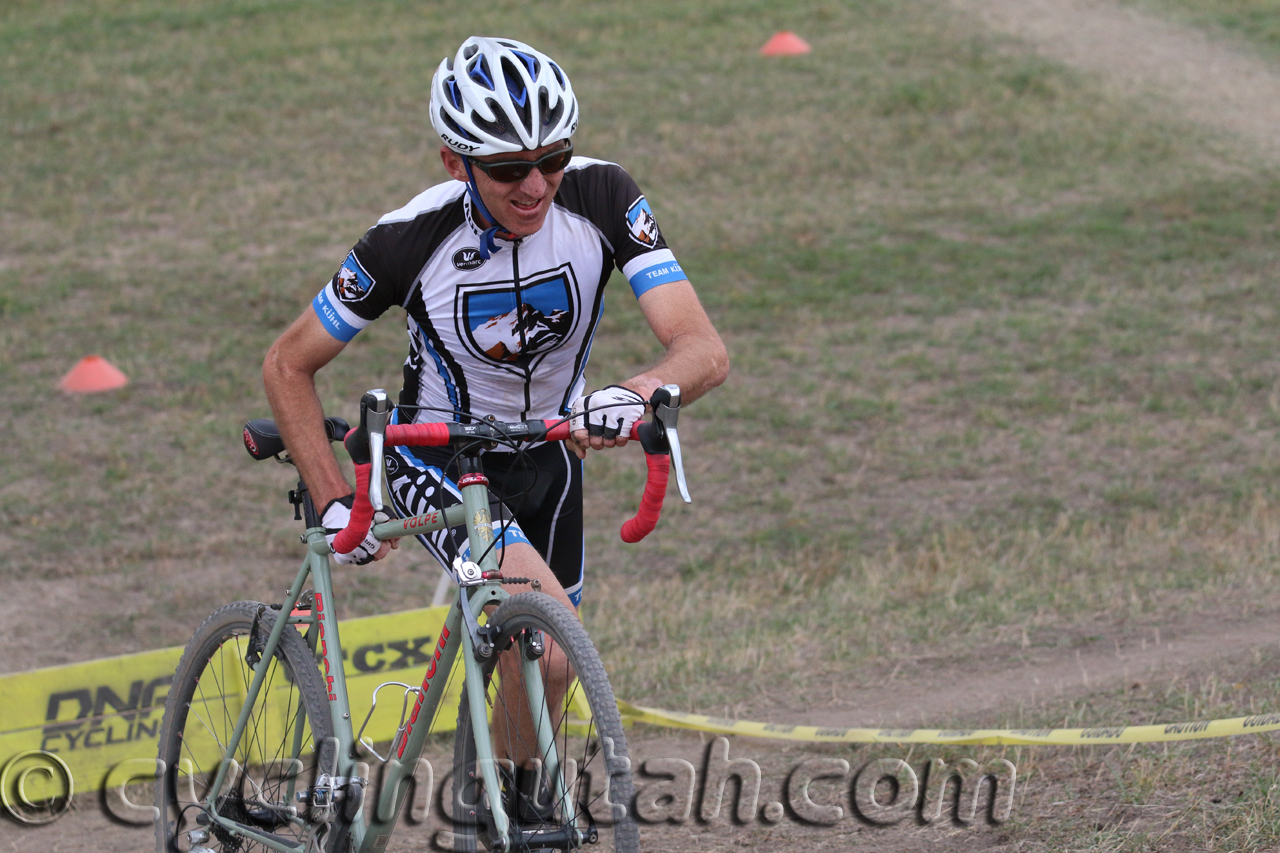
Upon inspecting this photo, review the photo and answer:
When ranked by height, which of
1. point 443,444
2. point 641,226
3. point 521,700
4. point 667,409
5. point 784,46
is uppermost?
point 784,46

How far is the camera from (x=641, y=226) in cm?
432

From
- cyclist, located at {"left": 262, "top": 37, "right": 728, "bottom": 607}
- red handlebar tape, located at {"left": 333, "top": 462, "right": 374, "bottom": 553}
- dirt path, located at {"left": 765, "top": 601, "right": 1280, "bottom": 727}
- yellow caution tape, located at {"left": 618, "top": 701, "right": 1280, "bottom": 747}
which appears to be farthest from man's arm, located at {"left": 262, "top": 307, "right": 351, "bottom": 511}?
dirt path, located at {"left": 765, "top": 601, "right": 1280, "bottom": 727}

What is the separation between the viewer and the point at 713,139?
2008 cm

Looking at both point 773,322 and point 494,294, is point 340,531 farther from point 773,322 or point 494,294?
point 773,322

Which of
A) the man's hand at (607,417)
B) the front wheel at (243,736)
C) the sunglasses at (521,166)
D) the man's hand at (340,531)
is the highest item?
the sunglasses at (521,166)

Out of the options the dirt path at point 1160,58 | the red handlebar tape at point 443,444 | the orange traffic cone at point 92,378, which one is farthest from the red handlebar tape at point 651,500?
the dirt path at point 1160,58

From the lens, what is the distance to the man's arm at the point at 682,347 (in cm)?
374

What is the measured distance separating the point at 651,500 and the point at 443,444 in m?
0.56

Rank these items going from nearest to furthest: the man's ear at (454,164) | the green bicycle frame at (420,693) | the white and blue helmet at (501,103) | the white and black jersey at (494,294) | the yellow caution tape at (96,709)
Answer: the green bicycle frame at (420,693), the white and blue helmet at (501,103), the man's ear at (454,164), the white and black jersey at (494,294), the yellow caution tape at (96,709)

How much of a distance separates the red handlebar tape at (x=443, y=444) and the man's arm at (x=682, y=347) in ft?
0.62

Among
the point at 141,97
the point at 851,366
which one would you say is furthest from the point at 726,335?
the point at 141,97

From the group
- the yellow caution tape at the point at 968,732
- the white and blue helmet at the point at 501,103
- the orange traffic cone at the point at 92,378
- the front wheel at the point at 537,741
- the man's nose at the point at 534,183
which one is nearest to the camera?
the front wheel at the point at 537,741

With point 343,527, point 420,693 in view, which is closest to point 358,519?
point 343,527

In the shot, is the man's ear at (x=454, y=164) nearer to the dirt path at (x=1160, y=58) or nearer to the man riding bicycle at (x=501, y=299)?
the man riding bicycle at (x=501, y=299)
